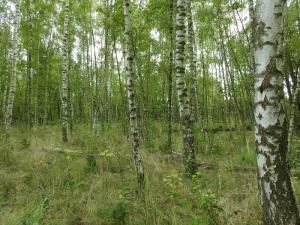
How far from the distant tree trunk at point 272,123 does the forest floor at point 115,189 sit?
2.59 feet

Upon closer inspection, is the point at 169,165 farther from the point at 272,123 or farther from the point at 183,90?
the point at 272,123

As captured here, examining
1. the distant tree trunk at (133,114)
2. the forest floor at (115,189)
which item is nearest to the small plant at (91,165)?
the forest floor at (115,189)

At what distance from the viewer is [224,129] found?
51.1 ft

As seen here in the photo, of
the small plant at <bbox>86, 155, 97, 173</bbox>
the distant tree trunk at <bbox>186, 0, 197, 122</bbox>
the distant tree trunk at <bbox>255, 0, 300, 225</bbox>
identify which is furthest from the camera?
the distant tree trunk at <bbox>186, 0, 197, 122</bbox>

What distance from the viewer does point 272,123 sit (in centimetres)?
298

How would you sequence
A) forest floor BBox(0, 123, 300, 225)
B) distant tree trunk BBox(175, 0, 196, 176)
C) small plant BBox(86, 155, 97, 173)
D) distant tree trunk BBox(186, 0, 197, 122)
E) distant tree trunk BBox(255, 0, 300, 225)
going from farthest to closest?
distant tree trunk BBox(186, 0, 197, 122)
distant tree trunk BBox(175, 0, 196, 176)
small plant BBox(86, 155, 97, 173)
forest floor BBox(0, 123, 300, 225)
distant tree trunk BBox(255, 0, 300, 225)

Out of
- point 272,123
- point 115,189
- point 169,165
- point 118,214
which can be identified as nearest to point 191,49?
point 169,165

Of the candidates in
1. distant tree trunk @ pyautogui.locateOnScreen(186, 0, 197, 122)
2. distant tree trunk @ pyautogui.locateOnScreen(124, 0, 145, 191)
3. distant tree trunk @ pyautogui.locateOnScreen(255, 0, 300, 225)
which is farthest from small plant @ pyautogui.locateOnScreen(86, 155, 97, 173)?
distant tree trunk @ pyautogui.locateOnScreen(186, 0, 197, 122)

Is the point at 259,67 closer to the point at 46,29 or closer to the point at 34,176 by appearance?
the point at 34,176

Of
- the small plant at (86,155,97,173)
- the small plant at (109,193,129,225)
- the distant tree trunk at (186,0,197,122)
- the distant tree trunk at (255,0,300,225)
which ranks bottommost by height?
the small plant at (109,193,129,225)

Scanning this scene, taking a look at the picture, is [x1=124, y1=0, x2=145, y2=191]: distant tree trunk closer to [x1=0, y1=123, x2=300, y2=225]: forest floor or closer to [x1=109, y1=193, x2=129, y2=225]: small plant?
[x1=0, y1=123, x2=300, y2=225]: forest floor

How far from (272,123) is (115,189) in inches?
150

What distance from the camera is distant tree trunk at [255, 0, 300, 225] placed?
2.91 meters

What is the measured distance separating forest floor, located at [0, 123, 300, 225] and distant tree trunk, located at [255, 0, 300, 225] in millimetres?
788
